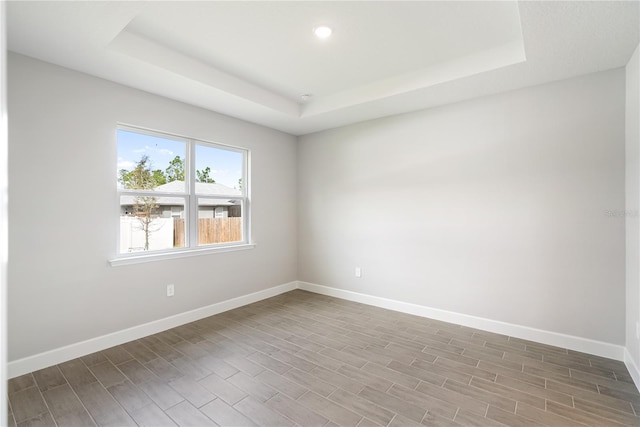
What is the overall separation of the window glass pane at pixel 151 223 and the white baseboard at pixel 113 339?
2.62 ft

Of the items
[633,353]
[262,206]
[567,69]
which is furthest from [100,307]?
[567,69]

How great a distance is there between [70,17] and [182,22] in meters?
0.69

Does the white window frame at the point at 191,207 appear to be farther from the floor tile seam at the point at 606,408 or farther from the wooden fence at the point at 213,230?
the floor tile seam at the point at 606,408

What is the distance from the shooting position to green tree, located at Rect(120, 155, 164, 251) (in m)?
3.14

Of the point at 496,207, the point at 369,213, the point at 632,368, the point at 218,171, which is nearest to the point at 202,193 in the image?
the point at 218,171

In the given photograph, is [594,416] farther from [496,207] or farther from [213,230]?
[213,230]

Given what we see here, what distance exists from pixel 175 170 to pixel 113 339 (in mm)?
1837

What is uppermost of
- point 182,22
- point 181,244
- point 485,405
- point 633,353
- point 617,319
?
point 182,22

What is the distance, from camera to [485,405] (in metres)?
2.07

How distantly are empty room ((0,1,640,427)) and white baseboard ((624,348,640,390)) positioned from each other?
0.04 metres

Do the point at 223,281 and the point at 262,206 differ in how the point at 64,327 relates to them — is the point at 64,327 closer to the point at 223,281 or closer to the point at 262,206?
the point at 223,281

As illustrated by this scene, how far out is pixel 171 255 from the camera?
338cm

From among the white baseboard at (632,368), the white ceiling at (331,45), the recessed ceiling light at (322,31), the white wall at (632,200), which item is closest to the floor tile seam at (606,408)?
the white baseboard at (632,368)

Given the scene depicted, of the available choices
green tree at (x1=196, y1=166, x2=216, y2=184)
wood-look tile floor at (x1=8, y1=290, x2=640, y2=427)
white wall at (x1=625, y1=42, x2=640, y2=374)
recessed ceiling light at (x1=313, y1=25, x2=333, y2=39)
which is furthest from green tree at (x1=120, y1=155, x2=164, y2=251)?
white wall at (x1=625, y1=42, x2=640, y2=374)
